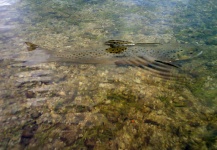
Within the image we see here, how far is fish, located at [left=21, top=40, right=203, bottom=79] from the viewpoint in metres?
4.30

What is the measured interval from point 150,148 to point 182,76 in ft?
6.43

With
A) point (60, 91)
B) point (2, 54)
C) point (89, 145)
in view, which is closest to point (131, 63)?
point (60, 91)

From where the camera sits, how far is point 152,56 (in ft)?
14.3

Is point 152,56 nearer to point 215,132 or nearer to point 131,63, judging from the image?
point 131,63

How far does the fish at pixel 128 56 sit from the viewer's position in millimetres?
4297

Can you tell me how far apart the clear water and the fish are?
0.51 feet

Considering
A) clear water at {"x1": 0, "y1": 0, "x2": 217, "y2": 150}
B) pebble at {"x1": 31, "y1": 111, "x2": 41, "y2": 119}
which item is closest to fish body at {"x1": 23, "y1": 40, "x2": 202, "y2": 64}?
clear water at {"x1": 0, "y1": 0, "x2": 217, "y2": 150}

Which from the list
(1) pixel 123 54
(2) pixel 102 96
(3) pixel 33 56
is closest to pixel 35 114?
(2) pixel 102 96

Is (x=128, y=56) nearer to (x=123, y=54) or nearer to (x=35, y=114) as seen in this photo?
(x=123, y=54)

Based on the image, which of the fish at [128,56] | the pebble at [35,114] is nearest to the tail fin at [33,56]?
the fish at [128,56]

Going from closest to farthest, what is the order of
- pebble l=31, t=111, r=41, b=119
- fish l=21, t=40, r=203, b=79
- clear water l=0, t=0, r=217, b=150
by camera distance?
clear water l=0, t=0, r=217, b=150 → pebble l=31, t=111, r=41, b=119 → fish l=21, t=40, r=203, b=79

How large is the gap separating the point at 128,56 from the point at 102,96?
4.49ft

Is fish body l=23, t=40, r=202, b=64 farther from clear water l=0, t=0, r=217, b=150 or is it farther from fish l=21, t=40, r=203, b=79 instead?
clear water l=0, t=0, r=217, b=150

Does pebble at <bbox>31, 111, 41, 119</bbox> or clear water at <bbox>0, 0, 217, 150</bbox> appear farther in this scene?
pebble at <bbox>31, 111, 41, 119</bbox>
